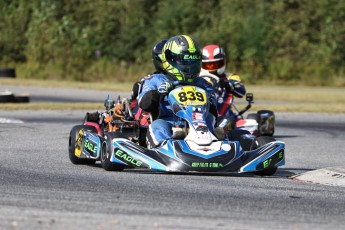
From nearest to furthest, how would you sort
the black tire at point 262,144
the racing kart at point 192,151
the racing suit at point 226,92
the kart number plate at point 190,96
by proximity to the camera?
the racing kart at point 192,151 < the black tire at point 262,144 < the kart number plate at point 190,96 < the racing suit at point 226,92

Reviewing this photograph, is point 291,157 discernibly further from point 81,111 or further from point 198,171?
point 81,111

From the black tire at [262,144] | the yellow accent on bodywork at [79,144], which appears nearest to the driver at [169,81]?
the black tire at [262,144]

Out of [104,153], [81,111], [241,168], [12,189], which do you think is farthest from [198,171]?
[81,111]

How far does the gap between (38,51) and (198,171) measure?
29723 mm

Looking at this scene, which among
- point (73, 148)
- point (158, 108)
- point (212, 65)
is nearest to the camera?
point (158, 108)

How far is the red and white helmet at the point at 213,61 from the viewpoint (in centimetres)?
1598

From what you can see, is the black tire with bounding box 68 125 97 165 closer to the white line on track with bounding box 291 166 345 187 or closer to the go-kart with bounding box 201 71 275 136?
the white line on track with bounding box 291 166 345 187

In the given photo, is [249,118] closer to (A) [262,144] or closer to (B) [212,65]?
(B) [212,65]

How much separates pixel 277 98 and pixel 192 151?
1885 centimetres

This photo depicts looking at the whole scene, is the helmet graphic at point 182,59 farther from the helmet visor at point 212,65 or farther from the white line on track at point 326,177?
the helmet visor at point 212,65

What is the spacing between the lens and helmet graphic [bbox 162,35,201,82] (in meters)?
11.1

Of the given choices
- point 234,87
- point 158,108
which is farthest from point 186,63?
point 234,87

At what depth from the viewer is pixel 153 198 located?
7.79 meters

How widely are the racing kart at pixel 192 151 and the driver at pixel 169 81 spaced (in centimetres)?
15
